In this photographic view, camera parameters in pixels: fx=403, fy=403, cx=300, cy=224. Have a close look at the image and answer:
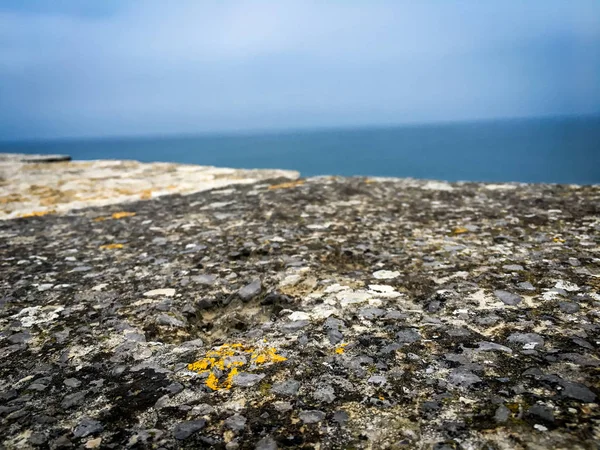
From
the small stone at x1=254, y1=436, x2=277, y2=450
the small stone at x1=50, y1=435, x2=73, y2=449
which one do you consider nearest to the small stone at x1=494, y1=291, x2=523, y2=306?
the small stone at x1=254, y1=436, x2=277, y2=450

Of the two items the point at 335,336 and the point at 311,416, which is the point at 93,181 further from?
the point at 311,416

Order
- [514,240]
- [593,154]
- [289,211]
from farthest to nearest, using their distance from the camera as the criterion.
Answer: [593,154]
[289,211]
[514,240]

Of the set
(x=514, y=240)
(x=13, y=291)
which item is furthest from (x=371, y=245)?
(x=13, y=291)

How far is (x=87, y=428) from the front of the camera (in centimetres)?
175

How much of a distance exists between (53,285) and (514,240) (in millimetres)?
4113

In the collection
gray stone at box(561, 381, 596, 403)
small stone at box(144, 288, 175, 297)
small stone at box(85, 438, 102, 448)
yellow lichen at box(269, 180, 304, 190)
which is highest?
yellow lichen at box(269, 180, 304, 190)

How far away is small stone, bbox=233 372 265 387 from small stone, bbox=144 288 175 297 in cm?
124

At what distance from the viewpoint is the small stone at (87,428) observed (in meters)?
1.72

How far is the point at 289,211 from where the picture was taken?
5.26 m

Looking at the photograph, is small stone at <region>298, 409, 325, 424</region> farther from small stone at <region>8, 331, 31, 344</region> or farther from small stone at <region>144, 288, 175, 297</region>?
small stone at <region>8, 331, 31, 344</region>

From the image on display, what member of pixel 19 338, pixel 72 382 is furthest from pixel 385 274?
pixel 19 338

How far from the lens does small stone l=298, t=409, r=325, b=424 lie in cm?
172

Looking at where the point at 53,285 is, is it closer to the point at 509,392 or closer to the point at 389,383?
the point at 389,383

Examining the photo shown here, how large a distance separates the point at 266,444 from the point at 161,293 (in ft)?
5.95
